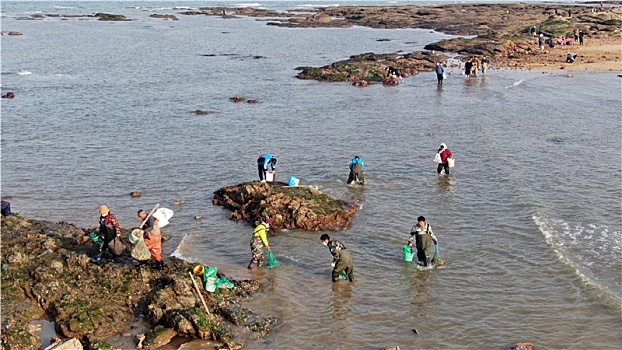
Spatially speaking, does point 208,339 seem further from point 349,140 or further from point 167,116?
point 167,116

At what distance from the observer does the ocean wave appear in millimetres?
17250

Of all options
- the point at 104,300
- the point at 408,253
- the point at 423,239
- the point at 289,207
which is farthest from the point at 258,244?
the point at 423,239

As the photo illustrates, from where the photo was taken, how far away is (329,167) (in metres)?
28.2

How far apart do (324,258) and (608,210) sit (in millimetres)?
11313

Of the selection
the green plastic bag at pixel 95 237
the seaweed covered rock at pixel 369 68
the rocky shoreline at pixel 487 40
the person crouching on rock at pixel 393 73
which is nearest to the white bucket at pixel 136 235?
the green plastic bag at pixel 95 237

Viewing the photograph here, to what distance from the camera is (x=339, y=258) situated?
1691 centimetres

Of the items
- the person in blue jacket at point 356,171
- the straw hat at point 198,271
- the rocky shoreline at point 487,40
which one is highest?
the rocky shoreline at point 487,40

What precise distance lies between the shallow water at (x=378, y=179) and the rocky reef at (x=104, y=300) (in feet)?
2.16

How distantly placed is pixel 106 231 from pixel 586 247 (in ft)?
48.7

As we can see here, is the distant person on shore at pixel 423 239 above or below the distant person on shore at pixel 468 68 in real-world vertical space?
below

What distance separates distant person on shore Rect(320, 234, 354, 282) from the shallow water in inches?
16.5

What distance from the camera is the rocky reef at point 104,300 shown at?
14.1 meters

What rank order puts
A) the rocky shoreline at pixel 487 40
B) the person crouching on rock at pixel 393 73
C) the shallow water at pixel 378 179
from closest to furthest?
the shallow water at pixel 378 179, the person crouching on rock at pixel 393 73, the rocky shoreline at pixel 487 40

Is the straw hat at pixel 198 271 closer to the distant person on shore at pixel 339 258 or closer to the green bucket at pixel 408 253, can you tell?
the distant person on shore at pixel 339 258
